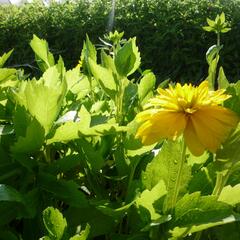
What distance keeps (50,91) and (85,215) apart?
198 mm

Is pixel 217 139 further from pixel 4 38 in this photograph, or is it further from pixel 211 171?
pixel 4 38

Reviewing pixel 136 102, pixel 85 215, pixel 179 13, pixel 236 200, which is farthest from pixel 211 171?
pixel 179 13

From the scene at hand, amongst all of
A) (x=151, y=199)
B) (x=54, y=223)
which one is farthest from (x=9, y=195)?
(x=151, y=199)

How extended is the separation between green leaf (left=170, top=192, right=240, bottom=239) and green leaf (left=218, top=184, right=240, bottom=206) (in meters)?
0.04

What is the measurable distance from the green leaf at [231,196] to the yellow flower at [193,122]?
0.28 feet

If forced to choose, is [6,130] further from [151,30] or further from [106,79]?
[151,30]

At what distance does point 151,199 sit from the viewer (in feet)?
2.48

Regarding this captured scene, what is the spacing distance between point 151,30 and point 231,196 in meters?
5.54

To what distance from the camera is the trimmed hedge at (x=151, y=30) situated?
6.00m

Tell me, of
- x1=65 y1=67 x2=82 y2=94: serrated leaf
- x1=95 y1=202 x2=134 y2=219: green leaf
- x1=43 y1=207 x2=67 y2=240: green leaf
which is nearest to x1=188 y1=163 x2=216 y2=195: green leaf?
x1=95 y1=202 x2=134 y2=219: green leaf

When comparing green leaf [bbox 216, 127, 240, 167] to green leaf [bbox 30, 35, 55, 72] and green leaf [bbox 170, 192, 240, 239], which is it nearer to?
green leaf [bbox 170, 192, 240, 239]

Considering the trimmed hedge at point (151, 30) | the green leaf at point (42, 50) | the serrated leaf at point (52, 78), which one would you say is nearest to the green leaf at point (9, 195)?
the serrated leaf at point (52, 78)

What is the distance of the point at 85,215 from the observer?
85cm

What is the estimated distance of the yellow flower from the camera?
2.27ft
